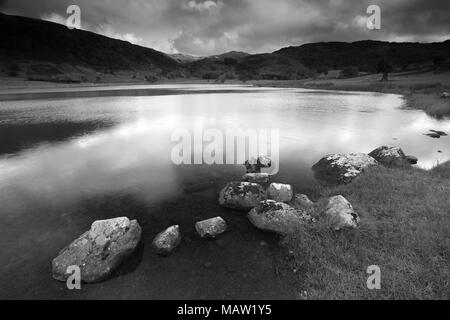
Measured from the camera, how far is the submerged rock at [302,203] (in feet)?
38.8

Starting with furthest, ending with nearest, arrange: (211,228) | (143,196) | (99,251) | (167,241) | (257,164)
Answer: (257,164), (143,196), (211,228), (167,241), (99,251)

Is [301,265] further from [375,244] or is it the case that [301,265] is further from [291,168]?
[291,168]

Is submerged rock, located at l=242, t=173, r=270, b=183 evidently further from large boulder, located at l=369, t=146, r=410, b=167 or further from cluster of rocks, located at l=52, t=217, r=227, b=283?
large boulder, located at l=369, t=146, r=410, b=167

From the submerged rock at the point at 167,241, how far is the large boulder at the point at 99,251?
0.83 meters

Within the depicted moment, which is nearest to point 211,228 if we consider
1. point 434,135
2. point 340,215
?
point 340,215

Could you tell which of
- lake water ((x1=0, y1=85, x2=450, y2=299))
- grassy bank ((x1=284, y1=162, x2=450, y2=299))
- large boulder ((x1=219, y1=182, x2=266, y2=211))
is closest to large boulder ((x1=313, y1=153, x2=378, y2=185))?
lake water ((x1=0, y1=85, x2=450, y2=299))

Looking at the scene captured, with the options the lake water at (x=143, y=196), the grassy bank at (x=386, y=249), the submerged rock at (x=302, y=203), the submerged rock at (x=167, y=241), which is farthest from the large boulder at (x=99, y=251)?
the submerged rock at (x=302, y=203)

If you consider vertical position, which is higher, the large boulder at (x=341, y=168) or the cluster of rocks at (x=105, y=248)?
the large boulder at (x=341, y=168)

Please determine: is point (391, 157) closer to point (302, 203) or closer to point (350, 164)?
point (350, 164)

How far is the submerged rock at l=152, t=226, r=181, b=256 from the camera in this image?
916cm

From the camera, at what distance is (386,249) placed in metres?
8.48

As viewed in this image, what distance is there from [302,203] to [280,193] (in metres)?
1.24

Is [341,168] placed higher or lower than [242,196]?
higher

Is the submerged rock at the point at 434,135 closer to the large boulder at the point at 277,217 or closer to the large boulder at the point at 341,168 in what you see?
the large boulder at the point at 341,168
